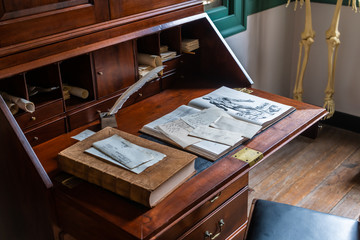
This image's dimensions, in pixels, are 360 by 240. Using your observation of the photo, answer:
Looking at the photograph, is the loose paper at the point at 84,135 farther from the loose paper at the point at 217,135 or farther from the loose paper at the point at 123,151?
the loose paper at the point at 217,135

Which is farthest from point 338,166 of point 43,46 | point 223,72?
point 43,46

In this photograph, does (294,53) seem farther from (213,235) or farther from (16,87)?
(16,87)

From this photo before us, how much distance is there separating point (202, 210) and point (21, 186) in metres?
0.70

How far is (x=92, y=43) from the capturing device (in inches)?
72.4

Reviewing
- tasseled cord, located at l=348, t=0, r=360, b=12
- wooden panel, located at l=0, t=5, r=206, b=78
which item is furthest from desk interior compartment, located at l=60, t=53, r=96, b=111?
tasseled cord, located at l=348, t=0, r=360, b=12

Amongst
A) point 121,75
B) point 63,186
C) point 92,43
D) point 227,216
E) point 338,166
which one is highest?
point 92,43

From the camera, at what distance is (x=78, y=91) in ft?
6.56

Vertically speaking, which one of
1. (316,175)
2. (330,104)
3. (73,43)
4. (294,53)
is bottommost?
(316,175)

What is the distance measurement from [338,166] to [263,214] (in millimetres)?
1451

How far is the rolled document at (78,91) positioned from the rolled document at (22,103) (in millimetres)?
266

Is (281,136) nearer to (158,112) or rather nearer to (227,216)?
(227,216)

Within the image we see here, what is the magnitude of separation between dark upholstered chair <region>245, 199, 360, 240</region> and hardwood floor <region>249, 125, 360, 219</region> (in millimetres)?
933

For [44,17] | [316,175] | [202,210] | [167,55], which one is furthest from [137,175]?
[316,175]

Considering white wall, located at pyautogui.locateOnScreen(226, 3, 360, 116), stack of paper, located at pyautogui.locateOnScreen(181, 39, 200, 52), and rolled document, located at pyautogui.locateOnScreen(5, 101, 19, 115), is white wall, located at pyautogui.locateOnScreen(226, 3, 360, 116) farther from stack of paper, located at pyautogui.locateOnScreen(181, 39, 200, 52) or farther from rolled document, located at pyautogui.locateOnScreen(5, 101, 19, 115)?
rolled document, located at pyautogui.locateOnScreen(5, 101, 19, 115)
